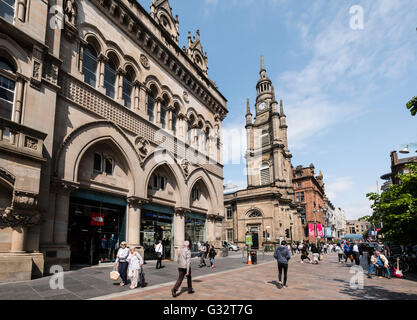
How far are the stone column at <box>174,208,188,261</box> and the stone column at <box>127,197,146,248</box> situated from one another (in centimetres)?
480

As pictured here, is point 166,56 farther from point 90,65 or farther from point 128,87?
point 90,65

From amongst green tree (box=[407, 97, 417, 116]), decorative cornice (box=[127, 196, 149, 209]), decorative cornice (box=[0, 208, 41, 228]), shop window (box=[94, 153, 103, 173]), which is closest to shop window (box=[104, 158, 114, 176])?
shop window (box=[94, 153, 103, 173])

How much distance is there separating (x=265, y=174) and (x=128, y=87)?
40.7m

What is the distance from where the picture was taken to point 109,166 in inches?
632

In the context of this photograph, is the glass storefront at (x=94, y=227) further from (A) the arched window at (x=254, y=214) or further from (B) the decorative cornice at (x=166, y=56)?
(A) the arched window at (x=254, y=214)

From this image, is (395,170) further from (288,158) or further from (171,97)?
(171,97)

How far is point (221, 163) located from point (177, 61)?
38.8ft

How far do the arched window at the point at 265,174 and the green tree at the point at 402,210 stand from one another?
38.1 metres

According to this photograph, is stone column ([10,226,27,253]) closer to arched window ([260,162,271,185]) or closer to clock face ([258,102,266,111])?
arched window ([260,162,271,185])

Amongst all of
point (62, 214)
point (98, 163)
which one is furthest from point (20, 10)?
point (62, 214)

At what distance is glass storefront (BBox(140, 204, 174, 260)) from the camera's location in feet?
59.5
